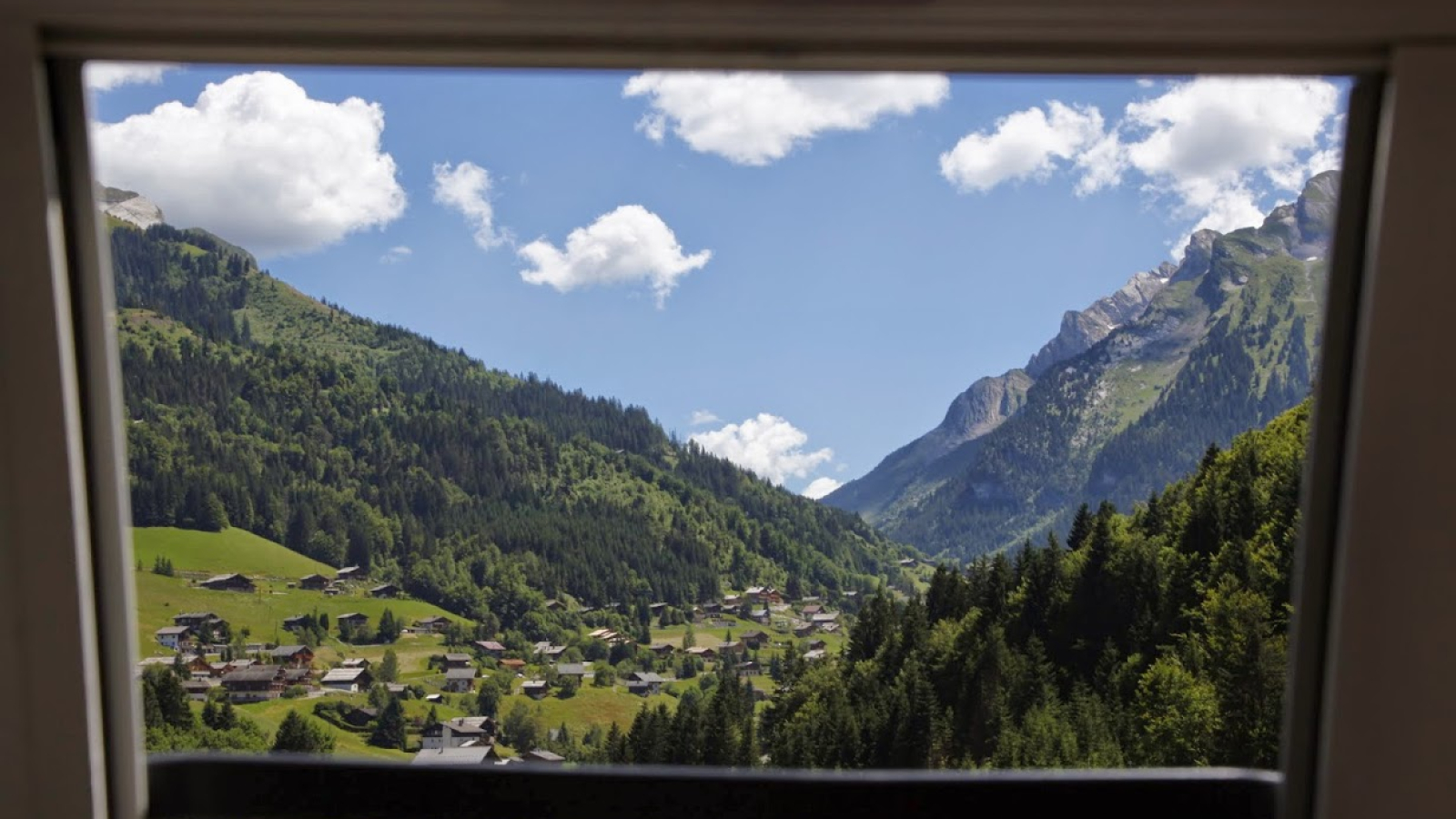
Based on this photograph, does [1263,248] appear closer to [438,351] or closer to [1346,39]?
[1346,39]

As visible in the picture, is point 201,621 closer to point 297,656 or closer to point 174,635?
point 174,635

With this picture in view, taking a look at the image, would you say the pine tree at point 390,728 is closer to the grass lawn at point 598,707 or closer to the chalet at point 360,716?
the chalet at point 360,716

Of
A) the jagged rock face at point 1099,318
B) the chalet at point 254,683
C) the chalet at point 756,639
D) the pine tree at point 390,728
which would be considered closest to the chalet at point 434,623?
the pine tree at point 390,728

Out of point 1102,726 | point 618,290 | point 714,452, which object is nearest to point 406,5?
point 618,290

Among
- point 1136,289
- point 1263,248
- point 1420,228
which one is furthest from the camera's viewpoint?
point 1136,289

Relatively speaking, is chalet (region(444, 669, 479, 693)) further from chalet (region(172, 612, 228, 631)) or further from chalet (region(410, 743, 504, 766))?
chalet (region(172, 612, 228, 631))

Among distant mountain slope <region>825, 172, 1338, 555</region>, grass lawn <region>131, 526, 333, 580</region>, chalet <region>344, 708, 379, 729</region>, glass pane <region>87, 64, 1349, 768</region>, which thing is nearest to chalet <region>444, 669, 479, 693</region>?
glass pane <region>87, 64, 1349, 768</region>

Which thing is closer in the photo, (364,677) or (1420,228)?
(1420,228)
